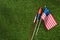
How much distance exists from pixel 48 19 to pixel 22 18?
939 millimetres

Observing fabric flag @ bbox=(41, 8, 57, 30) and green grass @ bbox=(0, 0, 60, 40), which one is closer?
fabric flag @ bbox=(41, 8, 57, 30)

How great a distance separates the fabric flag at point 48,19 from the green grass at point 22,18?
349 millimetres

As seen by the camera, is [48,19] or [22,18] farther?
[22,18]

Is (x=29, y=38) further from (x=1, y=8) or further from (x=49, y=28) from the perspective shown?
(x=1, y=8)

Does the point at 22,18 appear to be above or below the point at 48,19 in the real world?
below

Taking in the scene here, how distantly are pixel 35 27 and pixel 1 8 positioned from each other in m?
A: 1.19

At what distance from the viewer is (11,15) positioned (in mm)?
7004

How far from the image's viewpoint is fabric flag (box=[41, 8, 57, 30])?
624 cm

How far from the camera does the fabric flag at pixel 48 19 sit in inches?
246

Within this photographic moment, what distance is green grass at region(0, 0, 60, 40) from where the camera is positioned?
6648 mm

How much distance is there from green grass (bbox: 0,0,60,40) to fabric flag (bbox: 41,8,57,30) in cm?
35

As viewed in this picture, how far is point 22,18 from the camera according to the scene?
6938mm

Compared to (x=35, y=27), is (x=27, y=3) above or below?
above

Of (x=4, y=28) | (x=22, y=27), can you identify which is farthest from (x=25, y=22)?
(x=4, y=28)
